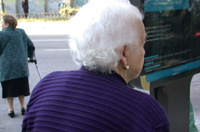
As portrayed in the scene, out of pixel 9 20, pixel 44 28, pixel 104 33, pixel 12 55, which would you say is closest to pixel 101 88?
pixel 104 33

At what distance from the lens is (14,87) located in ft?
14.6

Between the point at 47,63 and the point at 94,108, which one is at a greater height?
the point at 94,108

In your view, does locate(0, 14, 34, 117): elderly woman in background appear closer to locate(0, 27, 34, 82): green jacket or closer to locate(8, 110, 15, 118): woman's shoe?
locate(0, 27, 34, 82): green jacket

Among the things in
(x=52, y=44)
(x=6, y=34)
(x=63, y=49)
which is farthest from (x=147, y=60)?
(x=52, y=44)

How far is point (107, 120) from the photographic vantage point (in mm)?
1189

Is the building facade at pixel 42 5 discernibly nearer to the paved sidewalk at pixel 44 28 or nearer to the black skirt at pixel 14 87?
the paved sidewalk at pixel 44 28

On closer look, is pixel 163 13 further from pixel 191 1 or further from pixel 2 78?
pixel 2 78

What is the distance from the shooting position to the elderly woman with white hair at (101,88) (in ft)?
3.94

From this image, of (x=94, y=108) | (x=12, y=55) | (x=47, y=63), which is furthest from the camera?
(x=47, y=63)

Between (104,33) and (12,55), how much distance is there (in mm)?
3385

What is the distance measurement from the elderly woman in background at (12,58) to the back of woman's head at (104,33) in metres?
3.22

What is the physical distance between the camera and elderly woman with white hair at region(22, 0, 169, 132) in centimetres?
120

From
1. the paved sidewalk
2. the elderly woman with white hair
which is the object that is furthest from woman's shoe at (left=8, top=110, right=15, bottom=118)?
the paved sidewalk

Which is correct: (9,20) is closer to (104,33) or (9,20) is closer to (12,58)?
(12,58)
